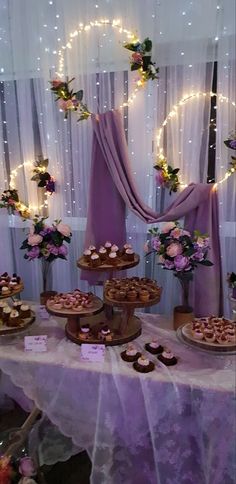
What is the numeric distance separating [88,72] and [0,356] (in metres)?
1.58

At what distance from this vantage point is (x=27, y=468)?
1526mm

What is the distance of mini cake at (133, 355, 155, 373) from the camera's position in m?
1.47

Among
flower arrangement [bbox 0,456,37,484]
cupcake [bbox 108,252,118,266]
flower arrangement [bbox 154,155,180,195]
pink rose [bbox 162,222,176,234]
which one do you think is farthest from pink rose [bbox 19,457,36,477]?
flower arrangement [bbox 154,155,180,195]

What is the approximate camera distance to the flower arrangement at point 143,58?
1886mm

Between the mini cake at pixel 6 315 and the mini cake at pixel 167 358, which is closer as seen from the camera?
the mini cake at pixel 167 358

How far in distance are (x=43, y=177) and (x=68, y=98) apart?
48cm

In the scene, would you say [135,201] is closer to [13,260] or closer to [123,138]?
[123,138]

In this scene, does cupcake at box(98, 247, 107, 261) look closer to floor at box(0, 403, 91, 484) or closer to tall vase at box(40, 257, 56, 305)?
tall vase at box(40, 257, 56, 305)

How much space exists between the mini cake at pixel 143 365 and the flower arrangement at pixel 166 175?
37.3 inches

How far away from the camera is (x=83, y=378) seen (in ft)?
4.95

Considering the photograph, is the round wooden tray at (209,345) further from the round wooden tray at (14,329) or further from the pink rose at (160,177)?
the pink rose at (160,177)

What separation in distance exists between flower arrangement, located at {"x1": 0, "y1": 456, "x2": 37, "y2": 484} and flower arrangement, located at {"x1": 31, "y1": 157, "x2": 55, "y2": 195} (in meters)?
1.43

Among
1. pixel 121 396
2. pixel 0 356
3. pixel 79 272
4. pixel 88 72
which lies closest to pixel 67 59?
pixel 88 72

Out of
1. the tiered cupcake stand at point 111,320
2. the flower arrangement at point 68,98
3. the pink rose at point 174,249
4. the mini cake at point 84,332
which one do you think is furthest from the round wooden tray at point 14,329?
the flower arrangement at point 68,98
